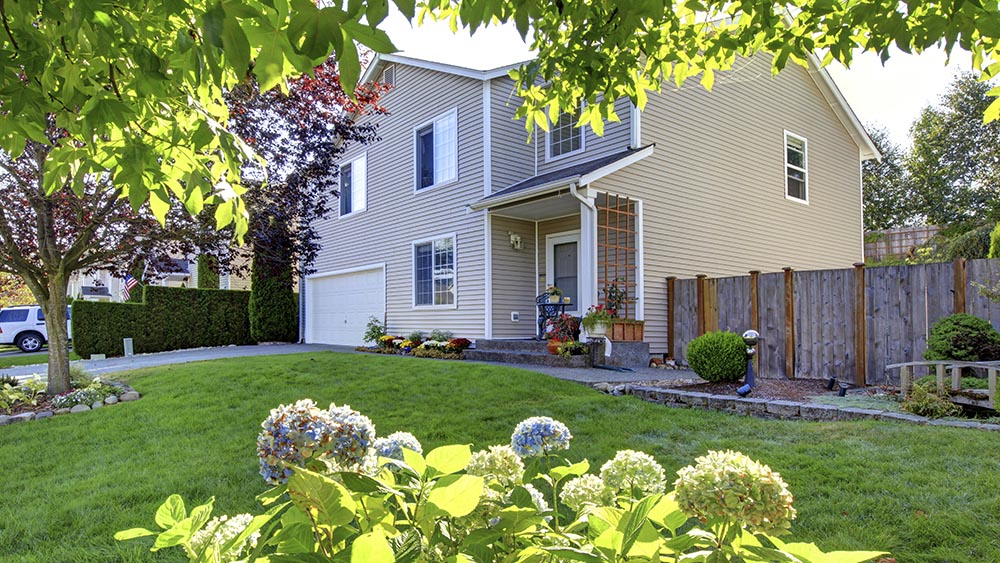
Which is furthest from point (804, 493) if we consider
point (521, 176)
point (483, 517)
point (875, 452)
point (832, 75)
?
point (832, 75)

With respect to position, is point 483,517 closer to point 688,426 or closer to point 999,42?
point 999,42

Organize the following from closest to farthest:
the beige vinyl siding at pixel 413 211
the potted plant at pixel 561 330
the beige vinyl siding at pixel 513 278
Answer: the potted plant at pixel 561 330 → the beige vinyl siding at pixel 513 278 → the beige vinyl siding at pixel 413 211

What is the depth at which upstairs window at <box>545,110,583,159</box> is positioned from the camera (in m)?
10.9

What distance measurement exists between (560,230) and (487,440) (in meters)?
7.48

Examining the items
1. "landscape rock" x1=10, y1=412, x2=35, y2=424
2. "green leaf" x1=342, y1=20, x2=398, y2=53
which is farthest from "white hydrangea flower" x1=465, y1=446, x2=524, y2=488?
"landscape rock" x1=10, y1=412, x2=35, y2=424

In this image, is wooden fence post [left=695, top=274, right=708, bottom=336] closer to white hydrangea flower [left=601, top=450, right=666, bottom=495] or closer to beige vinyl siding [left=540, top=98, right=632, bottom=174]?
beige vinyl siding [left=540, top=98, right=632, bottom=174]

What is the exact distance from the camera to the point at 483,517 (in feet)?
3.28

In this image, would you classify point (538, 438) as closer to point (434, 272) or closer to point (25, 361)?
point (434, 272)

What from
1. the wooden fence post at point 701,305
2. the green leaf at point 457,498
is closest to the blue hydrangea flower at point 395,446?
the green leaf at point 457,498

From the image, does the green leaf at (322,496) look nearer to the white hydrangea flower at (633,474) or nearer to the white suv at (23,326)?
the white hydrangea flower at (633,474)

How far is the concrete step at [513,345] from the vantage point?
32.6 feet

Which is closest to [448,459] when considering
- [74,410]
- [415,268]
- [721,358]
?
[721,358]

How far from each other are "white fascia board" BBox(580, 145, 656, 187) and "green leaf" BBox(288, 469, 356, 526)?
8475 mm

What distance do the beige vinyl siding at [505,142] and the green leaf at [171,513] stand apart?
10.4 m
